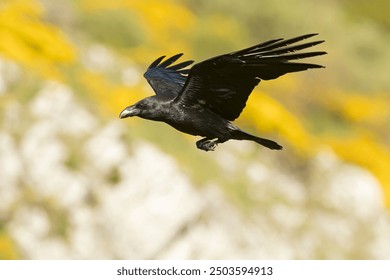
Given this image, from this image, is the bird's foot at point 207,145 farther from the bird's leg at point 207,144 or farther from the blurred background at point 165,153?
the blurred background at point 165,153

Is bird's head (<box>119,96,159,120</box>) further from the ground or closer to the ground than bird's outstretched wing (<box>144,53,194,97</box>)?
closer to the ground

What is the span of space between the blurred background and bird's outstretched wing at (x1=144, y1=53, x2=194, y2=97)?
1039 cm

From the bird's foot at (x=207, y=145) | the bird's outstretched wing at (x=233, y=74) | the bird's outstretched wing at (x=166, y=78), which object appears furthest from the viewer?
the bird's outstretched wing at (x=166, y=78)

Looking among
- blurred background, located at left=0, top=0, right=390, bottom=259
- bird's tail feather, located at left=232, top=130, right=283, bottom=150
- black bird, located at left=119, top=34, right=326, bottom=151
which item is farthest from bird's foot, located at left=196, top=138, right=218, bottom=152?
blurred background, located at left=0, top=0, right=390, bottom=259

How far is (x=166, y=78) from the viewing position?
45.7 feet

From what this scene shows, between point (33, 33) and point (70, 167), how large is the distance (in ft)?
19.8

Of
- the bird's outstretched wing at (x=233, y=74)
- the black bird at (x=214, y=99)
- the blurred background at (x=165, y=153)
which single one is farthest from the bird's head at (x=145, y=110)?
the blurred background at (x=165, y=153)

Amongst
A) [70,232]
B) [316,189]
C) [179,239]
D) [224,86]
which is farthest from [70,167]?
[224,86]

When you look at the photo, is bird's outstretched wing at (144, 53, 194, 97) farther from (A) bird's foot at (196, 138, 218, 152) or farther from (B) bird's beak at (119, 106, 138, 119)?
(A) bird's foot at (196, 138, 218, 152)

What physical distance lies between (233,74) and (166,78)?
8.00 feet

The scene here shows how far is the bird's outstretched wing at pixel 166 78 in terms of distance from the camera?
13.3 m

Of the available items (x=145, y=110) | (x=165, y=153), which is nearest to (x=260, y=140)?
(x=145, y=110)

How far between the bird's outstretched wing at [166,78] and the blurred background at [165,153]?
34.1ft

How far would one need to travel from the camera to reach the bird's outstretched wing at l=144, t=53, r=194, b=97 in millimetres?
13320
